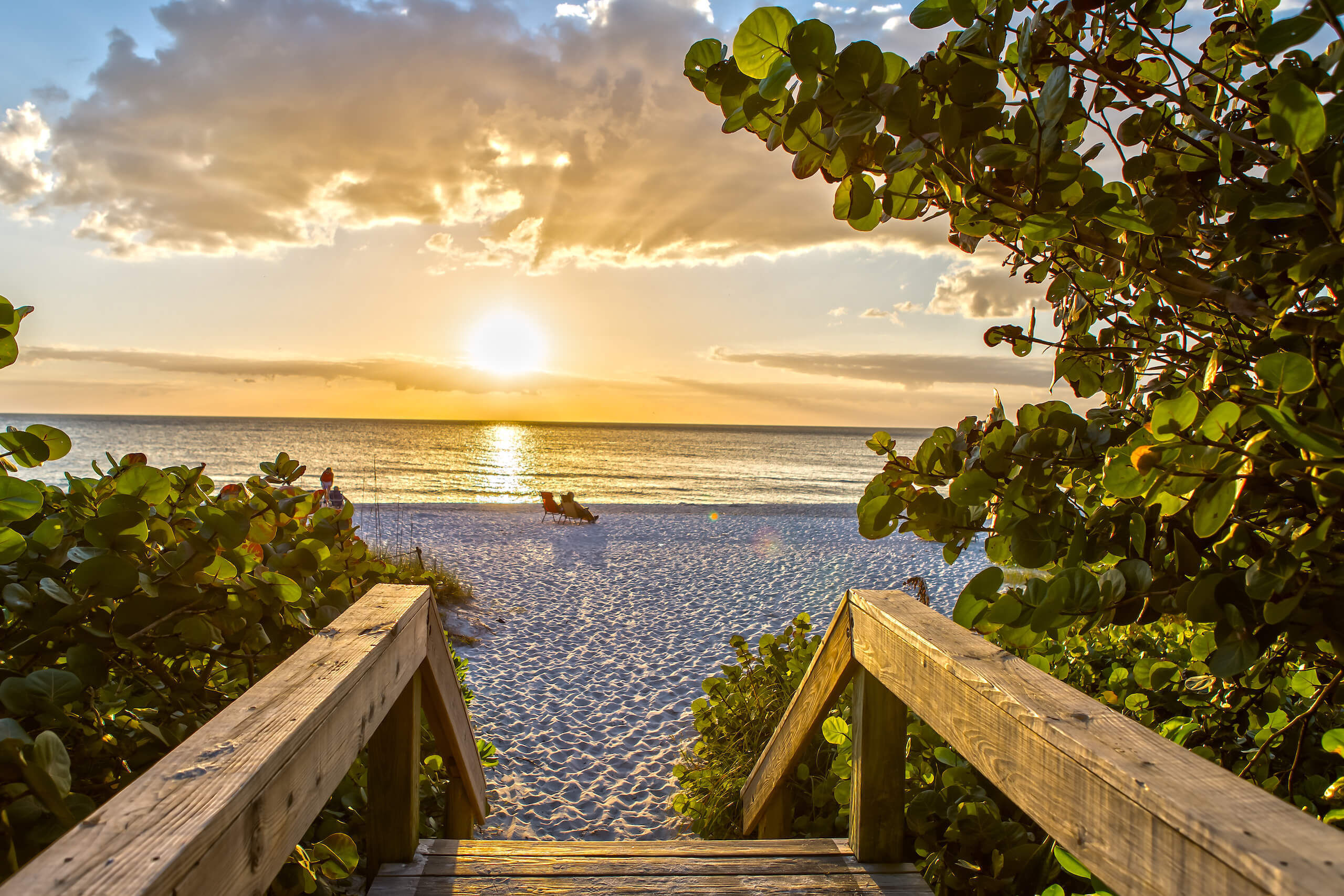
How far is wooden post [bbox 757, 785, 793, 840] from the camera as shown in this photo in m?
2.93

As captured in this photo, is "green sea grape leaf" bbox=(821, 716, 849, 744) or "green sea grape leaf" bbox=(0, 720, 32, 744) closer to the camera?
"green sea grape leaf" bbox=(0, 720, 32, 744)

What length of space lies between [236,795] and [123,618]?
0.78 m

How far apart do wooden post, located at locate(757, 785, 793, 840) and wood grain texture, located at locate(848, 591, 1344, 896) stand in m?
1.49

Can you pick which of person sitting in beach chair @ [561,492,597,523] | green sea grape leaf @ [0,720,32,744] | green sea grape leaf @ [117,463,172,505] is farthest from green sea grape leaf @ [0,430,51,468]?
person sitting in beach chair @ [561,492,597,523]

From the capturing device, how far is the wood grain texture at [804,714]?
228 cm

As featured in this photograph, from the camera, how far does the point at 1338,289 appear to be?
0.90 meters

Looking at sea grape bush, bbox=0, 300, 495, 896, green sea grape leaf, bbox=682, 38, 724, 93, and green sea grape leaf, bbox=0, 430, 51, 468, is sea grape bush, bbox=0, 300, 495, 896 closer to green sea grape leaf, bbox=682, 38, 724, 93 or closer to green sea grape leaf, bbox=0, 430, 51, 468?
green sea grape leaf, bbox=0, 430, 51, 468

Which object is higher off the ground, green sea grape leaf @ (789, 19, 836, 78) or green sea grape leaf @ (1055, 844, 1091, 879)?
green sea grape leaf @ (789, 19, 836, 78)

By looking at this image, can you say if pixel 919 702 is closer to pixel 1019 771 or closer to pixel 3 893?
pixel 1019 771

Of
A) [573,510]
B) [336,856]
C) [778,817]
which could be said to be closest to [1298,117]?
[336,856]

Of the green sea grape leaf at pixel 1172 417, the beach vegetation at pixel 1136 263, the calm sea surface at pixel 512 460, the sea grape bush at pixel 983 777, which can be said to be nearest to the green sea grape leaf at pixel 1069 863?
the sea grape bush at pixel 983 777

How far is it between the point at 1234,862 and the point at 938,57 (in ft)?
3.46

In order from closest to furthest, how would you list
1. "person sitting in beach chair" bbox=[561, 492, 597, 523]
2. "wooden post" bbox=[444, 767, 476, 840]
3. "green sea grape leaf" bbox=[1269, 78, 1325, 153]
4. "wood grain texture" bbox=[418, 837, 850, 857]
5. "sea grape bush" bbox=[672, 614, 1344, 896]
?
"green sea grape leaf" bbox=[1269, 78, 1325, 153], "sea grape bush" bbox=[672, 614, 1344, 896], "wood grain texture" bbox=[418, 837, 850, 857], "wooden post" bbox=[444, 767, 476, 840], "person sitting in beach chair" bbox=[561, 492, 597, 523]

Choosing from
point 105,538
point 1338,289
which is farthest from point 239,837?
point 1338,289
